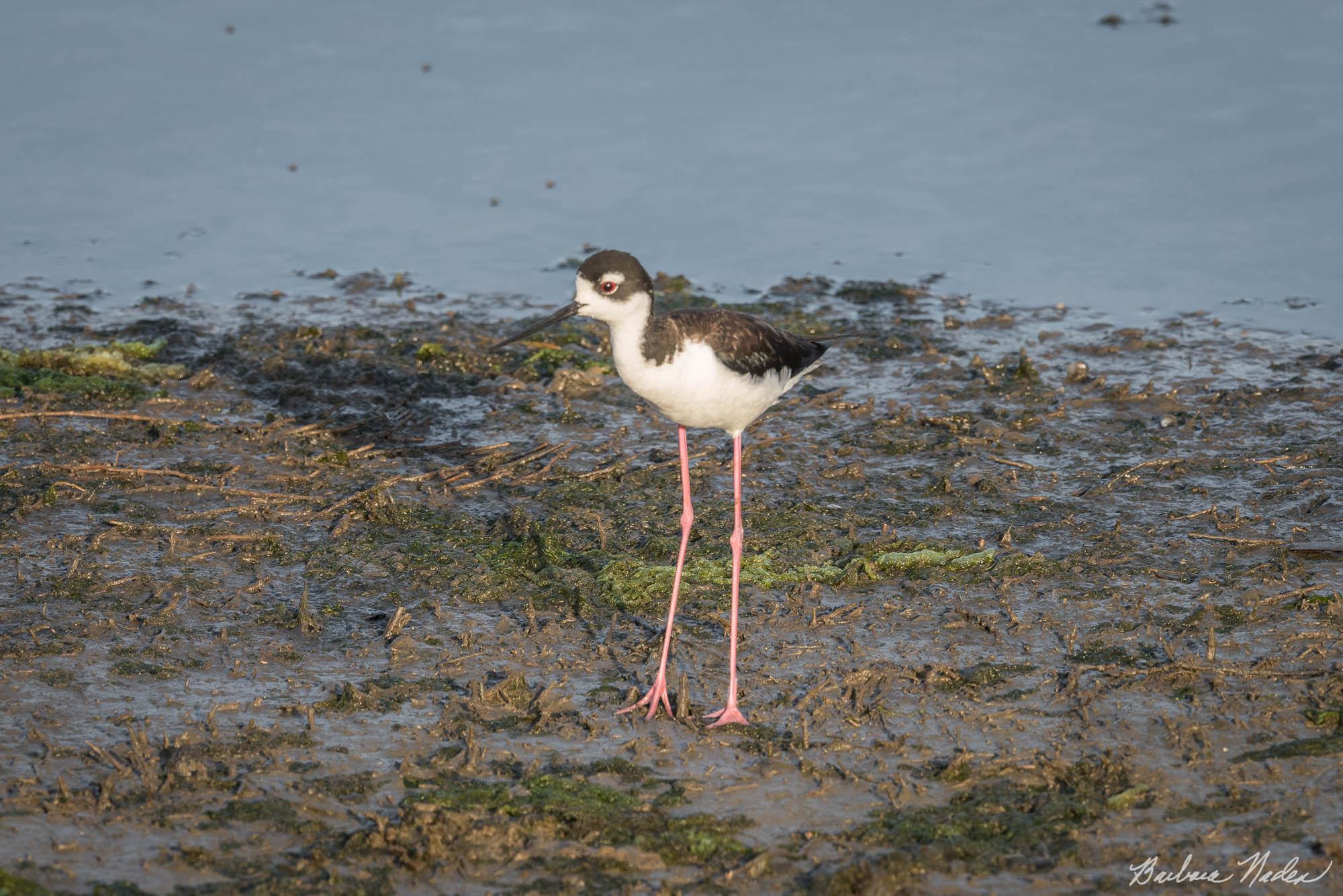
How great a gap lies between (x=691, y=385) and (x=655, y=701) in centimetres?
123

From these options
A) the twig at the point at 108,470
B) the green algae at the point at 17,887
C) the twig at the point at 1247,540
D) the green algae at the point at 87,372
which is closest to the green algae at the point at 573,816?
the green algae at the point at 17,887

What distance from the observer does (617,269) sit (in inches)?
219

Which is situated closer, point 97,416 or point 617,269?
point 617,269

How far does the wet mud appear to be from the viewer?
454cm

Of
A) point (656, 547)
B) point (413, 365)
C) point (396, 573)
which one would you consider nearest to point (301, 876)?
point (396, 573)

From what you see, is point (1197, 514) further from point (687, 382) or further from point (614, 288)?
point (614, 288)

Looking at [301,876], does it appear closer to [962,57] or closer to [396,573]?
[396,573]

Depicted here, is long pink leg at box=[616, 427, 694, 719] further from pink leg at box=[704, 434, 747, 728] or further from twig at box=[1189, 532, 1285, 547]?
twig at box=[1189, 532, 1285, 547]

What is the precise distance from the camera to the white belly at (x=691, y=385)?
5.65 metres

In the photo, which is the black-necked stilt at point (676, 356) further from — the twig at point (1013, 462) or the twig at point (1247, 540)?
Result: the twig at point (1247, 540)

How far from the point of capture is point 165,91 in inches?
524

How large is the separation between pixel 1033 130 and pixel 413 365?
21.4 ft
